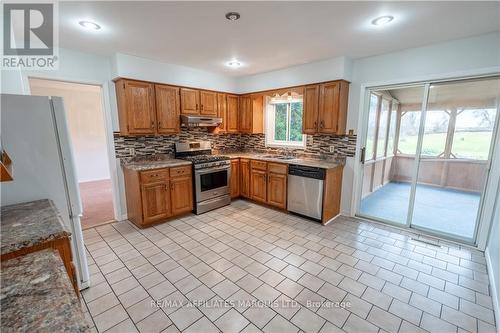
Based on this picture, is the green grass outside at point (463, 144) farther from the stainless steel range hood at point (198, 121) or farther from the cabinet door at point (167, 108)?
the cabinet door at point (167, 108)

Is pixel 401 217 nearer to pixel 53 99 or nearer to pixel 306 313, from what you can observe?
pixel 306 313

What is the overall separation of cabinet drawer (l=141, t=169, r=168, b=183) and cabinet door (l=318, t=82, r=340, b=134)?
2.59 metres

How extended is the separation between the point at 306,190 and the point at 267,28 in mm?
2342

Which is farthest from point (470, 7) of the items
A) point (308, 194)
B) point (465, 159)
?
point (308, 194)

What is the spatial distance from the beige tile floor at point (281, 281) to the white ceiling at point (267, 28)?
254 cm

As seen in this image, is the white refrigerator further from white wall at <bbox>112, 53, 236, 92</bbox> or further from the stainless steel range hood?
the stainless steel range hood

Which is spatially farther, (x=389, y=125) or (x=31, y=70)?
(x=389, y=125)

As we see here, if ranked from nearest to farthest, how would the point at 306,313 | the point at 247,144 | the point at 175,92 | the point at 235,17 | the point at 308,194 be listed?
the point at 306,313 < the point at 235,17 < the point at 308,194 < the point at 175,92 < the point at 247,144

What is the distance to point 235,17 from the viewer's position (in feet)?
7.06

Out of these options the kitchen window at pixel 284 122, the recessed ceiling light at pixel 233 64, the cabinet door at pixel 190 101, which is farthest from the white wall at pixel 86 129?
the kitchen window at pixel 284 122

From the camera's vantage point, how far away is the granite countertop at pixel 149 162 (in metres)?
3.36

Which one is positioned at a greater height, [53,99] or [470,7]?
[470,7]

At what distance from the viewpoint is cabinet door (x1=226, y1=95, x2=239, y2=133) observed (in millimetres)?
4738

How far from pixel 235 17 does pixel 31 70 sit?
8.95 feet
